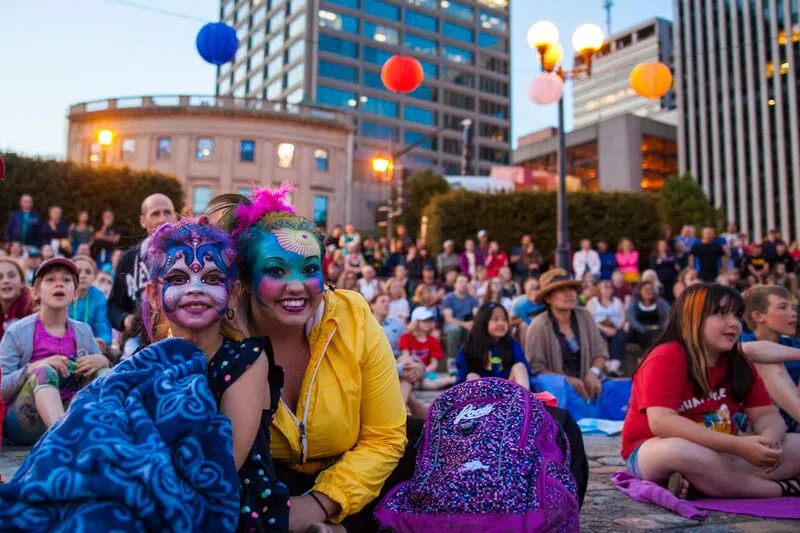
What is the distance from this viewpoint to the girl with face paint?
89.3 inches

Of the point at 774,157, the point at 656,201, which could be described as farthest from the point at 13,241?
the point at 774,157

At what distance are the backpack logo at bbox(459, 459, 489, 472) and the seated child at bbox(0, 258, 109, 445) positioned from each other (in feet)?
10.4

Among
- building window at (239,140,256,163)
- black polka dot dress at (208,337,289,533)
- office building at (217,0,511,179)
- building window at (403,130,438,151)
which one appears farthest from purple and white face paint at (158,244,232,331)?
building window at (403,130,438,151)

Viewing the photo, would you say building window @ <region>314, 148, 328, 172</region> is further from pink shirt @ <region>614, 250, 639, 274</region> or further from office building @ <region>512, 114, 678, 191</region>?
pink shirt @ <region>614, 250, 639, 274</region>

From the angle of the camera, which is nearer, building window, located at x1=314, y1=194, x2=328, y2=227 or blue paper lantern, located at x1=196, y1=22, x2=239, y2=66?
blue paper lantern, located at x1=196, y1=22, x2=239, y2=66

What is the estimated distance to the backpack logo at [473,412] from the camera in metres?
2.97

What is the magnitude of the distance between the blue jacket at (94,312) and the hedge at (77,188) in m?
20.7

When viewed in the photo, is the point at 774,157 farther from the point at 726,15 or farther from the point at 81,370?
the point at 81,370

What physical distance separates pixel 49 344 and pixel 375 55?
2809 inches

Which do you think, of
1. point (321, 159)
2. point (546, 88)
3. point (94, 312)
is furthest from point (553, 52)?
point (321, 159)

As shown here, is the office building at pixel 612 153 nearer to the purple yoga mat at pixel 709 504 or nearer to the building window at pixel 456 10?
the building window at pixel 456 10

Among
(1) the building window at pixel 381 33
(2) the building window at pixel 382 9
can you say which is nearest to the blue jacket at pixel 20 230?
(1) the building window at pixel 381 33

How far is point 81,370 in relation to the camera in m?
4.97

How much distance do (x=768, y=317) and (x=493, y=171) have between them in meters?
49.5
